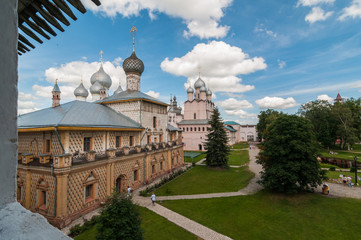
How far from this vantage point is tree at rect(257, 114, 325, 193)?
572 inches

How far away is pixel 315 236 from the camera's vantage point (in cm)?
1031

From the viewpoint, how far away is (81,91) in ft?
104

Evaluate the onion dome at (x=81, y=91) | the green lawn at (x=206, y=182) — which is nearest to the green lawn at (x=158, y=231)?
the green lawn at (x=206, y=182)

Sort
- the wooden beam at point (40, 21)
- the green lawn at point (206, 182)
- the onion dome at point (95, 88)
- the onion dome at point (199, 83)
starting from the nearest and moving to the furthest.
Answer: the wooden beam at point (40, 21) → the green lawn at point (206, 182) → the onion dome at point (95, 88) → the onion dome at point (199, 83)

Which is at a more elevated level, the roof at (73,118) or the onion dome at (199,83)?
the onion dome at (199,83)

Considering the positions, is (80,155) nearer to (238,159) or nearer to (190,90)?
(238,159)

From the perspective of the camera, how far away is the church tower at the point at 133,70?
919 inches

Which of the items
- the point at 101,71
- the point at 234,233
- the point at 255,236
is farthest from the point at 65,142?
the point at 101,71

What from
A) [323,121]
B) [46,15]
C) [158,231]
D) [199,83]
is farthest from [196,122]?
[46,15]

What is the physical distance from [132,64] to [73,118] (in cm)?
1235

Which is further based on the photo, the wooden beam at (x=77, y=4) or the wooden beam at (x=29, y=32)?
the wooden beam at (x=29, y=32)

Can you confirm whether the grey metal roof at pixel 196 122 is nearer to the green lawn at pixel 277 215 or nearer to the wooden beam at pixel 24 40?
the green lawn at pixel 277 215

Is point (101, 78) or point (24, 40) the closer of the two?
point (24, 40)

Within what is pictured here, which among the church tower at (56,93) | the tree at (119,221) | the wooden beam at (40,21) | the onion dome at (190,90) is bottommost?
the tree at (119,221)
